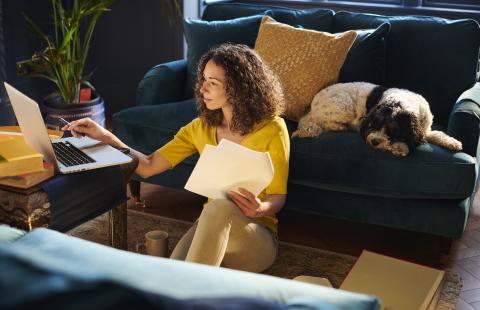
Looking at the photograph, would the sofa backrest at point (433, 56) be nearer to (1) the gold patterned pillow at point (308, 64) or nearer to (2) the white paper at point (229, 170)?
(1) the gold patterned pillow at point (308, 64)

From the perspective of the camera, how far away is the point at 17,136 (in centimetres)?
218

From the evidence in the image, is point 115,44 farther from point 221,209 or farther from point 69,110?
point 221,209

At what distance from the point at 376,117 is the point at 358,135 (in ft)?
0.38

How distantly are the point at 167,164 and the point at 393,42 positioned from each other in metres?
1.39

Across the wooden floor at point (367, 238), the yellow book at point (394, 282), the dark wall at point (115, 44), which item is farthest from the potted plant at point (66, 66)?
the yellow book at point (394, 282)

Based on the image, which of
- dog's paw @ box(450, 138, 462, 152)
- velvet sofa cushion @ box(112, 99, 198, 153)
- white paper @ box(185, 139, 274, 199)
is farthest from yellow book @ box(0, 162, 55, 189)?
dog's paw @ box(450, 138, 462, 152)

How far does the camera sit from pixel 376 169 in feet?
8.23

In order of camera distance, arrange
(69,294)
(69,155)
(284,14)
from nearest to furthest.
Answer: (69,294) → (69,155) → (284,14)

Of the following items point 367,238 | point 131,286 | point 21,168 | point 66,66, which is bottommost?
point 367,238

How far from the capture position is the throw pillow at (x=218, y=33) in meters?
3.19

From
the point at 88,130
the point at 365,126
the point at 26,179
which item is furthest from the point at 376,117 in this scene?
the point at 26,179

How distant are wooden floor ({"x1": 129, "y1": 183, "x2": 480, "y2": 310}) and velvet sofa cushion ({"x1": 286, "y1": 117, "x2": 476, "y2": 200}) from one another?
0.93 ft

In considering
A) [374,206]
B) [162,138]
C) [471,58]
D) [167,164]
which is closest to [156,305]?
[167,164]

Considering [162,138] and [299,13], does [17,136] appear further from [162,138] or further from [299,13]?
[299,13]
